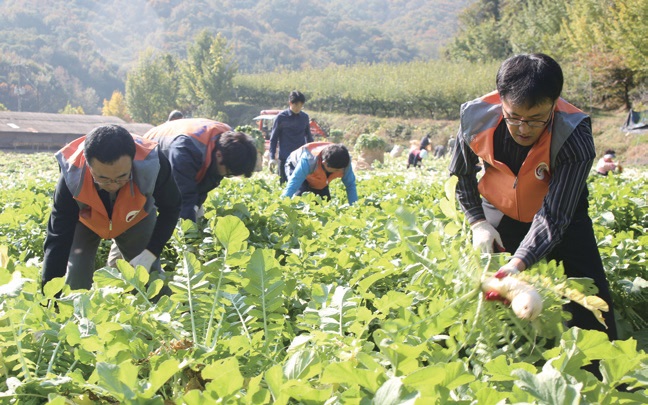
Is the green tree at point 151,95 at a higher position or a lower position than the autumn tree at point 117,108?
higher

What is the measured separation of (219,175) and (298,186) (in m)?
1.38

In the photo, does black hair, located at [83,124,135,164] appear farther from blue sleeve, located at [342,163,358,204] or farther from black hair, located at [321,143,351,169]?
blue sleeve, located at [342,163,358,204]

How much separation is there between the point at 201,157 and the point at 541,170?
8.58 feet

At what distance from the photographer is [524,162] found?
91.8 inches

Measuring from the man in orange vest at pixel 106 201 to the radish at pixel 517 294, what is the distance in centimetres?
196

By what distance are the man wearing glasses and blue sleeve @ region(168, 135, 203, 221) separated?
7.08 ft

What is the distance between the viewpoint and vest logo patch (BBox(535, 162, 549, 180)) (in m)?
2.31

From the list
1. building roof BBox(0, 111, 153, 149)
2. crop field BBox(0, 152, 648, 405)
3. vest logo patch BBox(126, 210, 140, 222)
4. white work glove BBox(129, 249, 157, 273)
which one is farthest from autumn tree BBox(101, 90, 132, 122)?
crop field BBox(0, 152, 648, 405)

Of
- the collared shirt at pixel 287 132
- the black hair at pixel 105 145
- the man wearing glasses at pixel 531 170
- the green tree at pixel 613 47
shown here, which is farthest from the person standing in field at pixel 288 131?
the green tree at pixel 613 47

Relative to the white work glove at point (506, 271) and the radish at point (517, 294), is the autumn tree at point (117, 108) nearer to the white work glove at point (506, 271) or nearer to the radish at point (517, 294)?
the white work glove at point (506, 271)

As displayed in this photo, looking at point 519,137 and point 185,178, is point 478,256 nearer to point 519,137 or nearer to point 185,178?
point 519,137

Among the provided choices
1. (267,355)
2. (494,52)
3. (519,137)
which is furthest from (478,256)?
(494,52)

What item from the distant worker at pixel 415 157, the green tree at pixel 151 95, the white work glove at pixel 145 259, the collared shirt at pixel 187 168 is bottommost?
the green tree at pixel 151 95

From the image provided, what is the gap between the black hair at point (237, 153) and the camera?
412 centimetres
